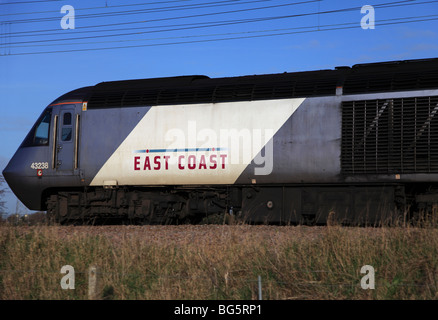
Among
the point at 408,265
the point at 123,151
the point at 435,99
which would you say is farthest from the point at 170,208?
the point at 408,265

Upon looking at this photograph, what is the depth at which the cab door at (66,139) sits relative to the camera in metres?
16.4

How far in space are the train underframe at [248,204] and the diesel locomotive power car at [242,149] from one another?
1.2 inches

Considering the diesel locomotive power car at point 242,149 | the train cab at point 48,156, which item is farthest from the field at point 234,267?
the train cab at point 48,156

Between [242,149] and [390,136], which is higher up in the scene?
[390,136]

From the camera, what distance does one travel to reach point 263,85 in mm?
14914

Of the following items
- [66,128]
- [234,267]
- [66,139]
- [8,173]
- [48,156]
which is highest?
[66,128]

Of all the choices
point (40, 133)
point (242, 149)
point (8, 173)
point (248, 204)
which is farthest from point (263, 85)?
point (8, 173)

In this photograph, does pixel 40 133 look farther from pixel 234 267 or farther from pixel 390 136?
pixel 390 136

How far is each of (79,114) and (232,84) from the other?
187 inches

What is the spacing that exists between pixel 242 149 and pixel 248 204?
1.51 m

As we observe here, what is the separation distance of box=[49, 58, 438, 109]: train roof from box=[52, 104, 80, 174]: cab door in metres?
0.49

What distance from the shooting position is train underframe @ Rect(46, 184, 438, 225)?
44.5 ft

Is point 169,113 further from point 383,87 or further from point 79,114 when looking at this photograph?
point 383,87

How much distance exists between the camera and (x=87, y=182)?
637 inches
